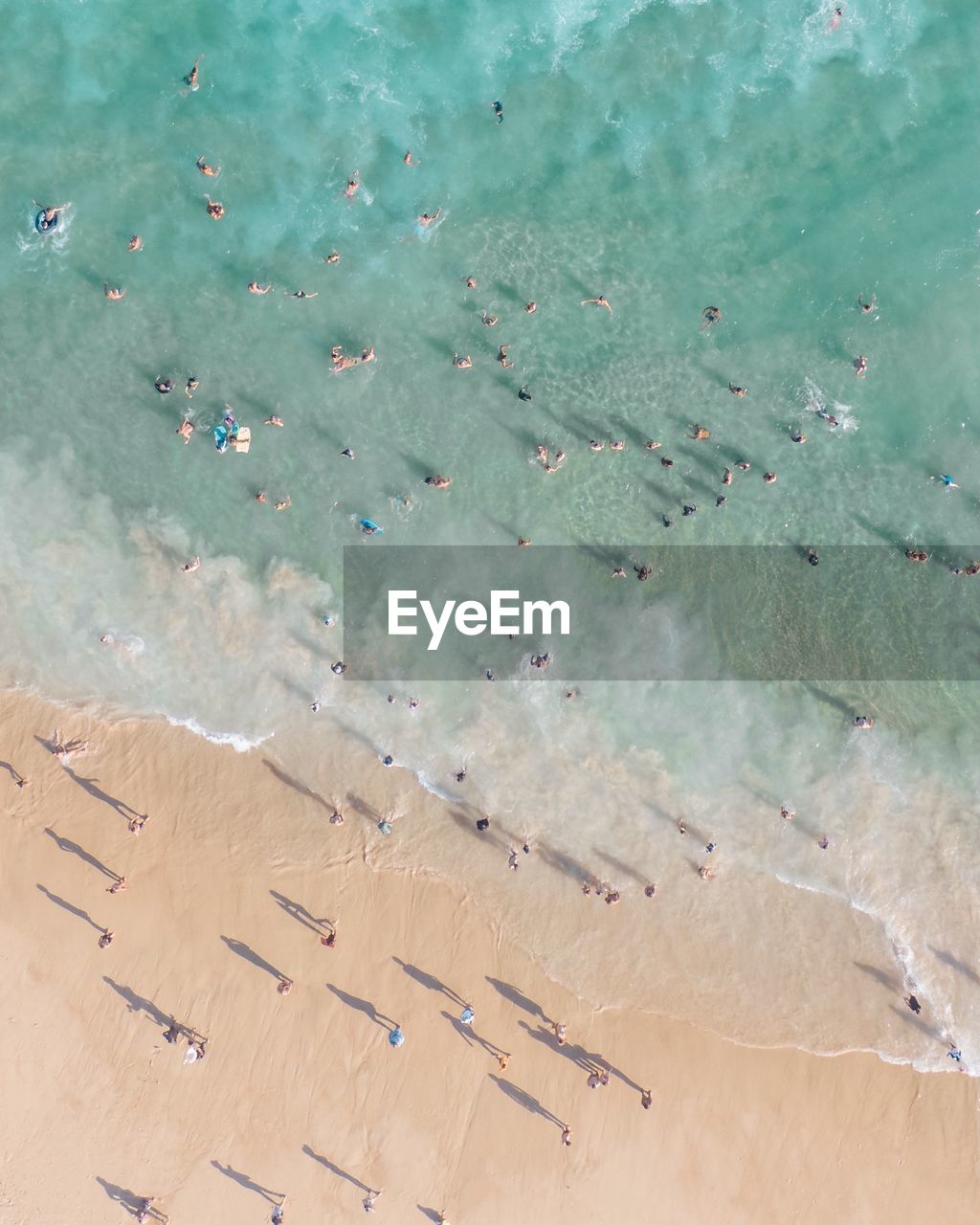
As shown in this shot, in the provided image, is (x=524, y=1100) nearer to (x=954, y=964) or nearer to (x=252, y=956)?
(x=252, y=956)

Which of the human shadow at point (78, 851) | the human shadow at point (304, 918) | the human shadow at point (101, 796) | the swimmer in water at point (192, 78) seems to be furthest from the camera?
the swimmer in water at point (192, 78)

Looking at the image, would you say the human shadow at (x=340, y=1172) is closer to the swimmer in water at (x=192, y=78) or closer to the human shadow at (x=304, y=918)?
the human shadow at (x=304, y=918)

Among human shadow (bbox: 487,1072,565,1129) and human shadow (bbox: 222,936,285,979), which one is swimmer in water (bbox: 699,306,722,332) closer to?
human shadow (bbox: 222,936,285,979)

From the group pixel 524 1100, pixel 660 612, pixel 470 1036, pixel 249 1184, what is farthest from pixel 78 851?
pixel 660 612

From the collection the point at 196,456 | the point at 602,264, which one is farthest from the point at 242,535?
the point at 602,264

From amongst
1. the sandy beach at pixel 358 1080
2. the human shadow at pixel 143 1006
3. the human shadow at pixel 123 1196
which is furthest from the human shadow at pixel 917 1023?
the human shadow at pixel 123 1196

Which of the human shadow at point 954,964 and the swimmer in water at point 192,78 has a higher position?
the swimmer in water at point 192,78
